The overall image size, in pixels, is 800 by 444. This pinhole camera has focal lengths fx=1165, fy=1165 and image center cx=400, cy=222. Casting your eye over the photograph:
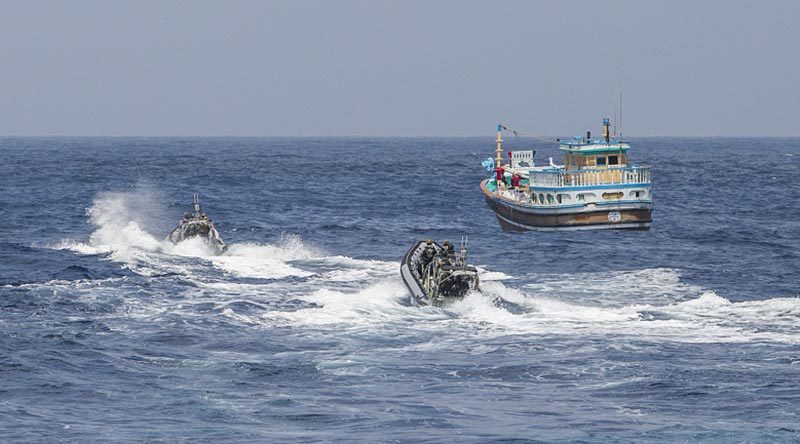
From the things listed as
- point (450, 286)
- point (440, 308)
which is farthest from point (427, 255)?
point (440, 308)

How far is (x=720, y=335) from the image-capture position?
139 ft

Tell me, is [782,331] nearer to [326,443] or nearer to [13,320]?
[326,443]

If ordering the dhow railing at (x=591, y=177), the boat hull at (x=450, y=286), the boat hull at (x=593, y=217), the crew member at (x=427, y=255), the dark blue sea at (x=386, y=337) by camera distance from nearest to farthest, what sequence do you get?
the dark blue sea at (x=386, y=337) < the boat hull at (x=450, y=286) < the crew member at (x=427, y=255) < the dhow railing at (x=591, y=177) < the boat hull at (x=593, y=217)

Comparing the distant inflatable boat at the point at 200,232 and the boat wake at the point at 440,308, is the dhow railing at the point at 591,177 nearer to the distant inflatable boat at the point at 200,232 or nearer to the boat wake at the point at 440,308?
the boat wake at the point at 440,308

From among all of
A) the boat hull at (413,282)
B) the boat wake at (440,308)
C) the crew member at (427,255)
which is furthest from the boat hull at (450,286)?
the crew member at (427,255)

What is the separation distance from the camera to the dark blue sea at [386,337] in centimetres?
3117

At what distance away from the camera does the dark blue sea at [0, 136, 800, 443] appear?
31.2 metres

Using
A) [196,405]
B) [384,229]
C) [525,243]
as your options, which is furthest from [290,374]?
[384,229]

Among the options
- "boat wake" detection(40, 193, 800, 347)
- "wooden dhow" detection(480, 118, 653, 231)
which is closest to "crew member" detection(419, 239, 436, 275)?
"boat wake" detection(40, 193, 800, 347)

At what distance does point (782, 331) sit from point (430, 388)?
15.6 m

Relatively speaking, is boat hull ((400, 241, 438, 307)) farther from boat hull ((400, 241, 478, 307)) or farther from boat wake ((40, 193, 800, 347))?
boat wake ((40, 193, 800, 347))

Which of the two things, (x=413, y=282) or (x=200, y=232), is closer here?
(x=413, y=282)

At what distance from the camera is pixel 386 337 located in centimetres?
4247

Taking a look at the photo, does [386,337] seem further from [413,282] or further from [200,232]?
[200,232]
